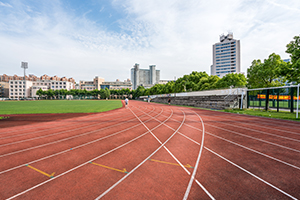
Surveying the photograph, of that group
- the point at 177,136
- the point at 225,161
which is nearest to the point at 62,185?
the point at 225,161

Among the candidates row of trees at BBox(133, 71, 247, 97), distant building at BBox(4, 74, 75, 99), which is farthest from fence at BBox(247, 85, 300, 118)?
distant building at BBox(4, 74, 75, 99)

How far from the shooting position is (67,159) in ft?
17.6

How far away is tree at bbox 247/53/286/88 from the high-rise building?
316 ft

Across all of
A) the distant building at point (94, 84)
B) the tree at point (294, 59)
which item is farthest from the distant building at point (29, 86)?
the tree at point (294, 59)

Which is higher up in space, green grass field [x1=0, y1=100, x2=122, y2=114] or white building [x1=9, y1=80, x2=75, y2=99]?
white building [x1=9, y1=80, x2=75, y2=99]

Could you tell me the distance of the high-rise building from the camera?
10538cm

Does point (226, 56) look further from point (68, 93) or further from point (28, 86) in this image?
point (28, 86)

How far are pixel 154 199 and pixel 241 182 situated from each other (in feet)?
8.58

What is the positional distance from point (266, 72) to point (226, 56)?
Result: 339 ft

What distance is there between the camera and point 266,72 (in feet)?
67.8

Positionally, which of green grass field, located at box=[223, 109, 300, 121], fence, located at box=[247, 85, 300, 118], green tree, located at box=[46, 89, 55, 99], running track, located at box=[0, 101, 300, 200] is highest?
green tree, located at box=[46, 89, 55, 99]

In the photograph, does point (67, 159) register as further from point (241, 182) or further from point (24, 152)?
point (241, 182)

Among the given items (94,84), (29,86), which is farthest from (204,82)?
(29,86)

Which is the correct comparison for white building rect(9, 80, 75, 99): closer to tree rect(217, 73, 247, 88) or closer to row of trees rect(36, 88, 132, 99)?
row of trees rect(36, 88, 132, 99)
